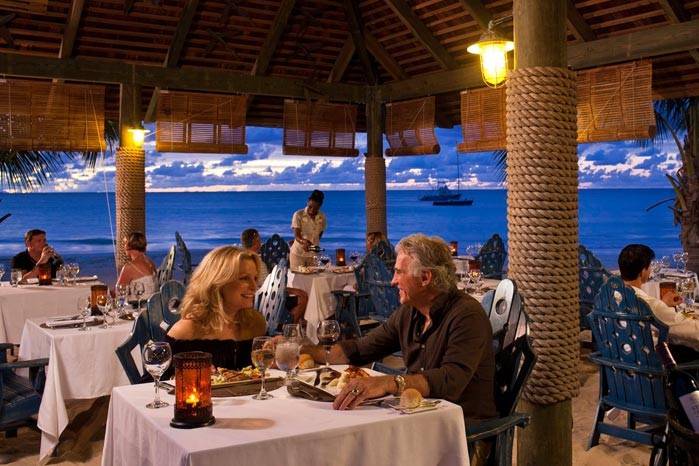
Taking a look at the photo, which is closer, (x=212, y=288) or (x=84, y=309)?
(x=212, y=288)

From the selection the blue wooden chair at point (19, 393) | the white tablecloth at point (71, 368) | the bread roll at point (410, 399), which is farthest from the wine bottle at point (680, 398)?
the blue wooden chair at point (19, 393)

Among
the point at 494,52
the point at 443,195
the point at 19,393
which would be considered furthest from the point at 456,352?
the point at 443,195

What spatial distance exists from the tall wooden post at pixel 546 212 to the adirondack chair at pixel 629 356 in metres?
0.42

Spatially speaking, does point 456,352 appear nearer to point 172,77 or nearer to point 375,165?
point 172,77

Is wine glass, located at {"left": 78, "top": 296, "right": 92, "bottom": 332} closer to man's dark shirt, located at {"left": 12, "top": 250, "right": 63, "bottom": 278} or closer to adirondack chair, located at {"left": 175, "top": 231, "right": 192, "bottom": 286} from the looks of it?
man's dark shirt, located at {"left": 12, "top": 250, "right": 63, "bottom": 278}

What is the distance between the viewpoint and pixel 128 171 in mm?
9414

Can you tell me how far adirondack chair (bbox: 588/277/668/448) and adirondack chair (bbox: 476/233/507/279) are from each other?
3946 millimetres

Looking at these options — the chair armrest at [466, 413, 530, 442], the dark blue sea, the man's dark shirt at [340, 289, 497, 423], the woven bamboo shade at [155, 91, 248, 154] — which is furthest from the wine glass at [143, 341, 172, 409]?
the dark blue sea

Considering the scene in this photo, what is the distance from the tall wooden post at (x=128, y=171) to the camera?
9359 mm

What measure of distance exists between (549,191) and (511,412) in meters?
1.09

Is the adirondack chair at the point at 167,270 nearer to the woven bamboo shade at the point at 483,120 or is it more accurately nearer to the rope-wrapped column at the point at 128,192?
the rope-wrapped column at the point at 128,192

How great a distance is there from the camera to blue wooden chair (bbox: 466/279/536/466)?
3.02 metres

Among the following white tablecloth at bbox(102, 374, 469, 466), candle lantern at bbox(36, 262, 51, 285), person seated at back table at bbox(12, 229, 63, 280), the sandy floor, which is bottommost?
the sandy floor

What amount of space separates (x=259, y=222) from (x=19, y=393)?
32152 millimetres
